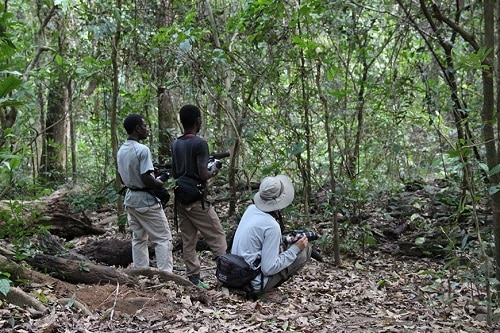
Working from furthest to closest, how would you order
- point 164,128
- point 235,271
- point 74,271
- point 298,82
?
point 164,128, point 298,82, point 235,271, point 74,271

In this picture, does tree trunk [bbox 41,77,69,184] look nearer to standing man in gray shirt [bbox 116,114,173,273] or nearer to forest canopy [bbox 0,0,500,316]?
forest canopy [bbox 0,0,500,316]

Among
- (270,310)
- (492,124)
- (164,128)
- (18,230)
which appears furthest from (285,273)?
(164,128)

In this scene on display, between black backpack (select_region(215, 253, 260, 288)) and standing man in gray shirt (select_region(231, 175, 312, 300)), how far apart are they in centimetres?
7

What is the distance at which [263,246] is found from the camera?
5.46 metres

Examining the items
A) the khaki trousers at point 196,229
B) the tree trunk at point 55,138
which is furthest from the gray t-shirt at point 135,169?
the tree trunk at point 55,138

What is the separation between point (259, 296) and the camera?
5.62 metres

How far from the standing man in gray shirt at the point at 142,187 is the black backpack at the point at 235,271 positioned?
94cm

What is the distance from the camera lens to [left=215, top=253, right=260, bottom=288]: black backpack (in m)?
5.40

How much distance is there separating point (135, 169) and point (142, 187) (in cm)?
21

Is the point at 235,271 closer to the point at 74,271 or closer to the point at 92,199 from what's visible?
the point at 74,271

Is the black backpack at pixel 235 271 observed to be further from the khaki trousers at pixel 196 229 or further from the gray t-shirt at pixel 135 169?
the gray t-shirt at pixel 135 169

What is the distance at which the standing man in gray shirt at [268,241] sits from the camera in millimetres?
5426

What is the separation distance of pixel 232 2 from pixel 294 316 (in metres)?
7.13

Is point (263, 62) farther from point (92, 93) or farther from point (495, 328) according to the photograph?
point (92, 93)
